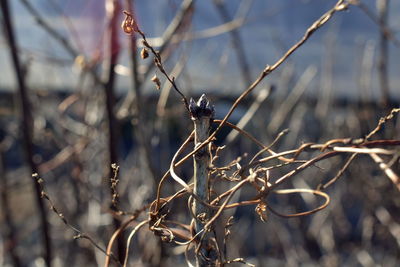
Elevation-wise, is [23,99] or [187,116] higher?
[23,99]

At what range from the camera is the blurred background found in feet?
5.07

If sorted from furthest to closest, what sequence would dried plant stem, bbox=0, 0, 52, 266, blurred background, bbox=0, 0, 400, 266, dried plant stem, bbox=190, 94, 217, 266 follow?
blurred background, bbox=0, 0, 400, 266
dried plant stem, bbox=0, 0, 52, 266
dried plant stem, bbox=190, 94, 217, 266

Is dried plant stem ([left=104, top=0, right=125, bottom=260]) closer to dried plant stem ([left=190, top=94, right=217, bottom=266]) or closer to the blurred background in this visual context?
the blurred background

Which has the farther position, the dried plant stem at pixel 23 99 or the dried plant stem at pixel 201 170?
the dried plant stem at pixel 23 99

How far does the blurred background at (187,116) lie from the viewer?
5.07 feet

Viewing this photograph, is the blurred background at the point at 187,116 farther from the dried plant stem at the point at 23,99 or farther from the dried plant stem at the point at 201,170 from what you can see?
the dried plant stem at the point at 201,170

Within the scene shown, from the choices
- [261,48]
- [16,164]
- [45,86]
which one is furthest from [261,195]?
[16,164]

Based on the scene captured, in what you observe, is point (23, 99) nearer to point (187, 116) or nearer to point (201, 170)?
point (201, 170)

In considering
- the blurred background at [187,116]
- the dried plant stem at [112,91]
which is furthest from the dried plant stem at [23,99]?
the dried plant stem at [112,91]

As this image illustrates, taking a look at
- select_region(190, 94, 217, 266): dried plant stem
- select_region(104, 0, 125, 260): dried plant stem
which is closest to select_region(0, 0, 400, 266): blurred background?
select_region(104, 0, 125, 260): dried plant stem

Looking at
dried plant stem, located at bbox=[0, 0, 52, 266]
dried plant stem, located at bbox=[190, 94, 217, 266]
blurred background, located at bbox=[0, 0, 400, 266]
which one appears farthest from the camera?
blurred background, located at bbox=[0, 0, 400, 266]

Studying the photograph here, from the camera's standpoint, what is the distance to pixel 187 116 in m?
1.93

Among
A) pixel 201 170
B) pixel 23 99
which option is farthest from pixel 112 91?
pixel 201 170

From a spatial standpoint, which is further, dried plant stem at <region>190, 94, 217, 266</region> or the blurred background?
the blurred background
